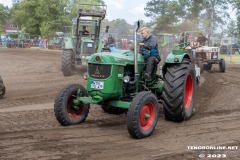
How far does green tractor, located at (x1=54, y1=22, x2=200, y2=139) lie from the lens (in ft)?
18.4

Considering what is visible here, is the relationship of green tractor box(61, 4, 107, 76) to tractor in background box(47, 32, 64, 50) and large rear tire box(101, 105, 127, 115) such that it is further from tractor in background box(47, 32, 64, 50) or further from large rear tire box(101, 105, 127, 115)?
tractor in background box(47, 32, 64, 50)

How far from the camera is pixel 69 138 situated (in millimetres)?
5324

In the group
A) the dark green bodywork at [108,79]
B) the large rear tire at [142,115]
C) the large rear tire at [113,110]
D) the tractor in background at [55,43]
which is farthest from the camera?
the tractor in background at [55,43]

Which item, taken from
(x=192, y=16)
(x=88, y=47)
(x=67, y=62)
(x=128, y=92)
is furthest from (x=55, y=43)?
(x=128, y=92)

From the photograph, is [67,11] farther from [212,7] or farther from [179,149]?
[179,149]

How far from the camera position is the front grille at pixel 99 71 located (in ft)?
19.1

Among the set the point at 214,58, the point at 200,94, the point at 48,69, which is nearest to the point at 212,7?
the point at 214,58

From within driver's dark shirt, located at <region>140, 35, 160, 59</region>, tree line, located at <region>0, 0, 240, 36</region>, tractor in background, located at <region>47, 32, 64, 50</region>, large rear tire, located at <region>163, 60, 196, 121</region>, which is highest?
tree line, located at <region>0, 0, 240, 36</region>

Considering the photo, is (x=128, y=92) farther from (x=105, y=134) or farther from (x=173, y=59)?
(x=173, y=59)

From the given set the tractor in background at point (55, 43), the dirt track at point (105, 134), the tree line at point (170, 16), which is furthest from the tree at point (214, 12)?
the dirt track at point (105, 134)

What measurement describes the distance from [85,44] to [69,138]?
9215 millimetres

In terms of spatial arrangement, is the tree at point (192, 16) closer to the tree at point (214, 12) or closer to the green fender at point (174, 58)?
the tree at point (214, 12)

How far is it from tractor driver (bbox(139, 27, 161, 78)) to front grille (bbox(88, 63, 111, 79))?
33.7 inches

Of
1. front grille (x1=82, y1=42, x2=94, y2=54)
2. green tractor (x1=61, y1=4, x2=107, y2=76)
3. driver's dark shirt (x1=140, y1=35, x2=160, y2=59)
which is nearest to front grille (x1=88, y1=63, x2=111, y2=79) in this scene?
driver's dark shirt (x1=140, y1=35, x2=160, y2=59)
